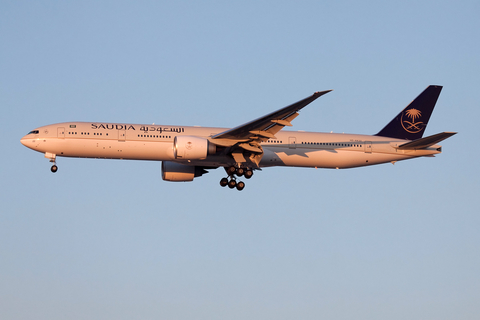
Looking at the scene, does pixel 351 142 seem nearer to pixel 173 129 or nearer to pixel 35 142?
pixel 173 129

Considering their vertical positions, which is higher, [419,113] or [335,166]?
[419,113]

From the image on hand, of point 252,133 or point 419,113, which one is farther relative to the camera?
point 419,113

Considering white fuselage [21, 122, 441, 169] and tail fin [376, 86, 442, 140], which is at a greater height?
tail fin [376, 86, 442, 140]

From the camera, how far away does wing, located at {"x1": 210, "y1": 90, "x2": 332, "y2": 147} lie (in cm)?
3877

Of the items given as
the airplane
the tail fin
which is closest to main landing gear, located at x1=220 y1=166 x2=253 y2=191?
the airplane

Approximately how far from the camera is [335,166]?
154 ft

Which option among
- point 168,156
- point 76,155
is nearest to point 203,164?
point 168,156

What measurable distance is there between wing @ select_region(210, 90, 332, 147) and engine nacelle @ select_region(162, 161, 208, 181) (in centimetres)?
615

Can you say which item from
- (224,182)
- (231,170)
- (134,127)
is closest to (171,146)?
(134,127)

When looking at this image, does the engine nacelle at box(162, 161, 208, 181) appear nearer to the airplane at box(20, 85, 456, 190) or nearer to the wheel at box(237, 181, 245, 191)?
the airplane at box(20, 85, 456, 190)

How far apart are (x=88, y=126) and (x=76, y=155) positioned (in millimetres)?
2170

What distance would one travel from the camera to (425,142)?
45.4m

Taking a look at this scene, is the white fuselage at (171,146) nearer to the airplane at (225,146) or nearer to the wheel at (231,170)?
the airplane at (225,146)

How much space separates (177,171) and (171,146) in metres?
4.21
